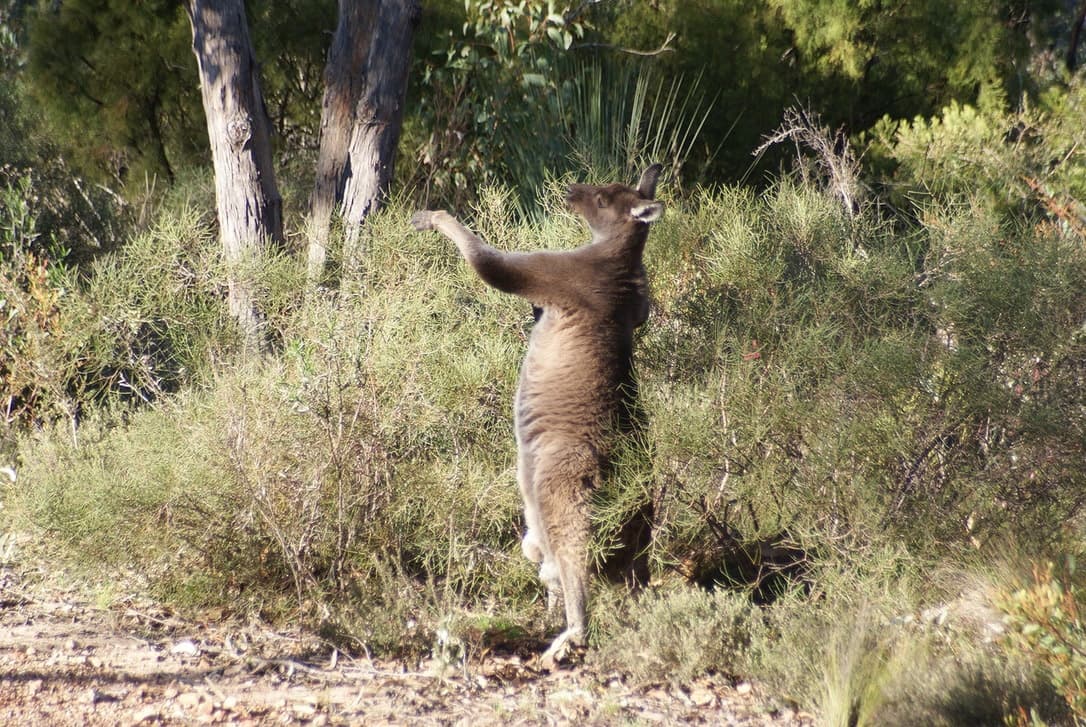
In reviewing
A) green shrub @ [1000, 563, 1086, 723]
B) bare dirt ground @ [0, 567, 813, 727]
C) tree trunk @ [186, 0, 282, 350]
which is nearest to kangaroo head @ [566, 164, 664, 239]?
bare dirt ground @ [0, 567, 813, 727]

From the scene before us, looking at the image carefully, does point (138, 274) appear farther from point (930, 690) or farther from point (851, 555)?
point (930, 690)

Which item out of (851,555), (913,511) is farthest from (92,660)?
(913,511)

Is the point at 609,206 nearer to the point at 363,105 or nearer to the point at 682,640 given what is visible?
the point at 682,640

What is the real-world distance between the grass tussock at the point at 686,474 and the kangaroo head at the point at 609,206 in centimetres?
80

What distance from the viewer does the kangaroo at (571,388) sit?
5520 millimetres

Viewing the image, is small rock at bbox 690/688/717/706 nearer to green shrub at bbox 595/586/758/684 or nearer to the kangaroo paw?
green shrub at bbox 595/586/758/684

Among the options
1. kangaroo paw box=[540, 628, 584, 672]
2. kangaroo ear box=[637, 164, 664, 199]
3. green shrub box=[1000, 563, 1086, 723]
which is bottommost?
kangaroo paw box=[540, 628, 584, 672]

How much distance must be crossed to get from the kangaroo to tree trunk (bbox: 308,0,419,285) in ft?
10.1

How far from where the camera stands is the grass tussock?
5.32 metres

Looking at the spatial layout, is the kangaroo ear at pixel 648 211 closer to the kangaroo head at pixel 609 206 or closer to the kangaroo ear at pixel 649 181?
the kangaroo head at pixel 609 206

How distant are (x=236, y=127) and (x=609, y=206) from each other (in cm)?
387

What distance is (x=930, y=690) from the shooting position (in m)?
4.38

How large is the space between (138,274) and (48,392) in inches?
36.3

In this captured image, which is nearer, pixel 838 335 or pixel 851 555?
pixel 851 555
